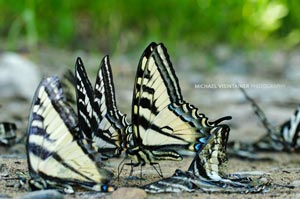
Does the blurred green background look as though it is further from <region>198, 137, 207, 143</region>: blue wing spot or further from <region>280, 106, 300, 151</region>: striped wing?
<region>198, 137, 207, 143</region>: blue wing spot

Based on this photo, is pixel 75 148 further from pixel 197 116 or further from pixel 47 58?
pixel 47 58

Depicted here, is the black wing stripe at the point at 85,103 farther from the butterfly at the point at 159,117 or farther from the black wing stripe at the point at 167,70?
the black wing stripe at the point at 167,70

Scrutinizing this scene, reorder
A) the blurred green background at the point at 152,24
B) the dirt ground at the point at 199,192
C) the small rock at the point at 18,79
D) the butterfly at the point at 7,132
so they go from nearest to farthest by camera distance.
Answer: the dirt ground at the point at 199,192 → the butterfly at the point at 7,132 → the small rock at the point at 18,79 → the blurred green background at the point at 152,24

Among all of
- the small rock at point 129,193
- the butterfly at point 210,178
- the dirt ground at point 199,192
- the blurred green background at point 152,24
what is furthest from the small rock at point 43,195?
the blurred green background at point 152,24

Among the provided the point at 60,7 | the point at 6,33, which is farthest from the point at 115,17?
the point at 6,33

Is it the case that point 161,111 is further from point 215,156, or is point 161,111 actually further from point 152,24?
point 152,24

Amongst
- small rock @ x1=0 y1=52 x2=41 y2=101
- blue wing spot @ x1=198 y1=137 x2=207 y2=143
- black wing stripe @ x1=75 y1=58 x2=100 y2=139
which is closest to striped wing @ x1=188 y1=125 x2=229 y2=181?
blue wing spot @ x1=198 y1=137 x2=207 y2=143
